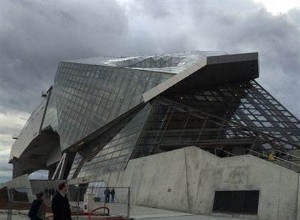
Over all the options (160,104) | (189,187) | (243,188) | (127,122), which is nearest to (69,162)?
(127,122)

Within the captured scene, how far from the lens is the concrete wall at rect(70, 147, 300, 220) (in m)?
19.1

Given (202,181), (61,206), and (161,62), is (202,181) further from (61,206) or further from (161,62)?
(161,62)

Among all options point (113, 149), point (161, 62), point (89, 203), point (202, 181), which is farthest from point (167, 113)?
point (89, 203)

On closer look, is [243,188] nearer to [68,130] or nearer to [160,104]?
[160,104]

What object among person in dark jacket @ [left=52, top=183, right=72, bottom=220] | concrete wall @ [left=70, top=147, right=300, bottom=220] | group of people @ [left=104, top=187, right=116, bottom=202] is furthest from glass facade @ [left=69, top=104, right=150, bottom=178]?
person in dark jacket @ [left=52, top=183, right=72, bottom=220]

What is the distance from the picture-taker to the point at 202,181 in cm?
2405

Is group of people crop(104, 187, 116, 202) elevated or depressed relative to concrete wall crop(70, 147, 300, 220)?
depressed

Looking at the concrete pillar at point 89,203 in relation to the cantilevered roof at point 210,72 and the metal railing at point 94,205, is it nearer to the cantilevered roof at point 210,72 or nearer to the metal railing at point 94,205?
the metal railing at point 94,205

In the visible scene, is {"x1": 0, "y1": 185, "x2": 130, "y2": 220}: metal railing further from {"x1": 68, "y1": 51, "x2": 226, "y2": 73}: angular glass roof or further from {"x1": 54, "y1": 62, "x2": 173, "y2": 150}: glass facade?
{"x1": 68, "y1": 51, "x2": 226, "y2": 73}: angular glass roof

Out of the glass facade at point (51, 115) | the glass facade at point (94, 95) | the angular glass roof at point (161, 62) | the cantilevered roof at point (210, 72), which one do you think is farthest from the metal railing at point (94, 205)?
the glass facade at point (51, 115)

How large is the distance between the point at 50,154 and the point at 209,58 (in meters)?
45.2

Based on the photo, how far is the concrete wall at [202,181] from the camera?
19141mm

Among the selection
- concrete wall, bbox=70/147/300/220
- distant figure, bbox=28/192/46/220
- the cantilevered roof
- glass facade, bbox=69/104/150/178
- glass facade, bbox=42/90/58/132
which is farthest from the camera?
glass facade, bbox=42/90/58/132

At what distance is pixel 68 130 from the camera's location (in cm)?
5184
